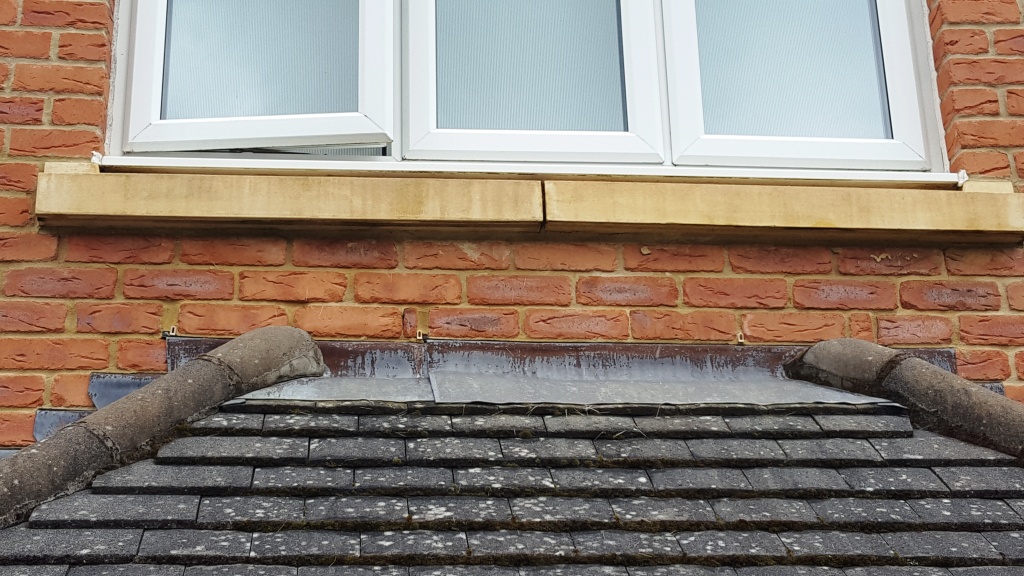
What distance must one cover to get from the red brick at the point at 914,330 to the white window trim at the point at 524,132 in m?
0.95

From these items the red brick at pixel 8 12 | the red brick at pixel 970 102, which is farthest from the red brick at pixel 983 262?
the red brick at pixel 8 12

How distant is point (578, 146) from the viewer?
3.42 meters

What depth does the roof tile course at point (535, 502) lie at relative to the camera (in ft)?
6.79

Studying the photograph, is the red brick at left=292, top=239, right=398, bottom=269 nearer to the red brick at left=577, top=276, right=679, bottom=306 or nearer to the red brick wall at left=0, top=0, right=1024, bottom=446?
the red brick wall at left=0, top=0, right=1024, bottom=446

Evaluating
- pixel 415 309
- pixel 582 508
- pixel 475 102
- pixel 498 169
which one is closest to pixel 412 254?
pixel 415 309

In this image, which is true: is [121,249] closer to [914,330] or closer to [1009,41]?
[914,330]

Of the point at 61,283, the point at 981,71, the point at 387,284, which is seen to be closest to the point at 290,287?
the point at 387,284

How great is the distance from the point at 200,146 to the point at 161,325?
0.62 meters

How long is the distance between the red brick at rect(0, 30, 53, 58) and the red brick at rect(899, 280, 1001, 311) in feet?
9.78

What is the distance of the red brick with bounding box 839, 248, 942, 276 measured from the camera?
11.3ft

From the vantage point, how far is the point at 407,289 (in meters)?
3.22

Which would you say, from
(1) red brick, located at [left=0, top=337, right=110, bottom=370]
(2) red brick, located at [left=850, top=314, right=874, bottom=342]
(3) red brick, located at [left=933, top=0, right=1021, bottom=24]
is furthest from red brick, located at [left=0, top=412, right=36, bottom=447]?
(3) red brick, located at [left=933, top=0, right=1021, bottom=24]

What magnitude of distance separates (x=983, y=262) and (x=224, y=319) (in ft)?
8.40

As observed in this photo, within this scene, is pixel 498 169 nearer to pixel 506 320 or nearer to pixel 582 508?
pixel 506 320
